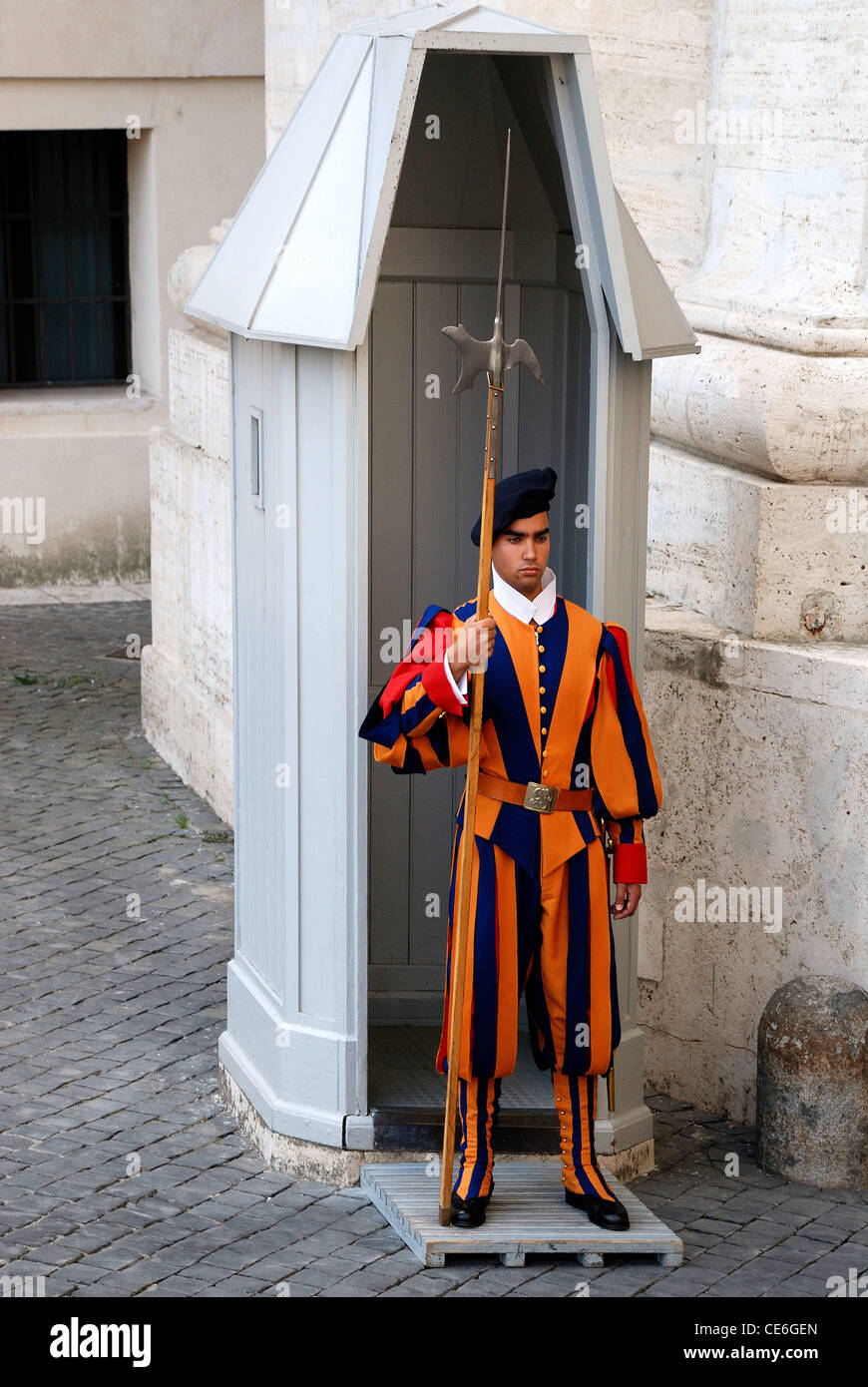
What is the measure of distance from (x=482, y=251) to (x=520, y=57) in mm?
599

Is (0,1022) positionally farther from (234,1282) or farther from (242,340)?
(242,340)

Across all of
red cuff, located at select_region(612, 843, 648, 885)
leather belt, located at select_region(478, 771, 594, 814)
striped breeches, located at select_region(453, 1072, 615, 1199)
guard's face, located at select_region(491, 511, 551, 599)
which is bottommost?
striped breeches, located at select_region(453, 1072, 615, 1199)

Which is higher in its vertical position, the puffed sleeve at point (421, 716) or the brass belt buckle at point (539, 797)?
the puffed sleeve at point (421, 716)

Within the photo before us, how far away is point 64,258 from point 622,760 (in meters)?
9.59

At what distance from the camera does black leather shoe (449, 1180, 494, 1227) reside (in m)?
4.97

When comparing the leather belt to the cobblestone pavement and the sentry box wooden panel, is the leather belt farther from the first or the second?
the cobblestone pavement

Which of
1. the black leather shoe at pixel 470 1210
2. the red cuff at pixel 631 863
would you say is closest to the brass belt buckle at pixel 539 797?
the red cuff at pixel 631 863

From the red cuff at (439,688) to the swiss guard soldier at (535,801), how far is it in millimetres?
33

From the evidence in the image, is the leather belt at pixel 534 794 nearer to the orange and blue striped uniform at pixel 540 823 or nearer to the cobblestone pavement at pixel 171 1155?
the orange and blue striped uniform at pixel 540 823

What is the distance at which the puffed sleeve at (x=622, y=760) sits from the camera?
4.98 meters

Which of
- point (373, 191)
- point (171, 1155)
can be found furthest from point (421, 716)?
point (171, 1155)

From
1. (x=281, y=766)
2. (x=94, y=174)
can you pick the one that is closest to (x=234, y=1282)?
(x=281, y=766)

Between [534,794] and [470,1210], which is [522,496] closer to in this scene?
[534,794]

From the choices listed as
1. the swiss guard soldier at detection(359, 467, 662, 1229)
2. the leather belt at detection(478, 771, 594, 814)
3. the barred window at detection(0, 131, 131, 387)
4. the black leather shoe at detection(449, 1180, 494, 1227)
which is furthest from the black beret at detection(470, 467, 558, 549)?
the barred window at detection(0, 131, 131, 387)
